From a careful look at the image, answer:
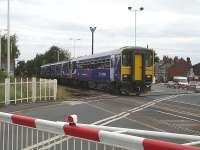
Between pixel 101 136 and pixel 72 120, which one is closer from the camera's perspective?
pixel 101 136

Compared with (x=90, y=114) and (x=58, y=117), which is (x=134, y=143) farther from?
(x=90, y=114)

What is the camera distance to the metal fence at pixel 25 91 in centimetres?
2781

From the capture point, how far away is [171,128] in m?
16.9

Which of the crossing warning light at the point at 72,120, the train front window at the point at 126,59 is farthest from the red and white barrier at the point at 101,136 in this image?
the train front window at the point at 126,59

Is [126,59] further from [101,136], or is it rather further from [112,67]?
[101,136]

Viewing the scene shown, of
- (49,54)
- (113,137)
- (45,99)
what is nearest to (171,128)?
(113,137)

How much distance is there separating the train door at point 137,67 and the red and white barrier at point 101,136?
109 ft

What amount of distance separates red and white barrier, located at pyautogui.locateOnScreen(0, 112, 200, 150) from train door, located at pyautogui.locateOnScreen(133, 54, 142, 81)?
109 ft

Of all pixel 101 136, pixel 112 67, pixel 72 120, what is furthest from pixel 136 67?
pixel 101 136

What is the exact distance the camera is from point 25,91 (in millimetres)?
30891

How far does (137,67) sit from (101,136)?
115ft

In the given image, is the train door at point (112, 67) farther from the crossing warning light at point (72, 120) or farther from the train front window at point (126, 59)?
the crossing warning light at point (72, 120)

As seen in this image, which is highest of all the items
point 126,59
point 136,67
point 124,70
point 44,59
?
point 44,59

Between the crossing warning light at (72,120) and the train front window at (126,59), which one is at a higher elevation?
the train front window at (126,59)
